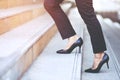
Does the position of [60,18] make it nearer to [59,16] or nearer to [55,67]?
[59,16]

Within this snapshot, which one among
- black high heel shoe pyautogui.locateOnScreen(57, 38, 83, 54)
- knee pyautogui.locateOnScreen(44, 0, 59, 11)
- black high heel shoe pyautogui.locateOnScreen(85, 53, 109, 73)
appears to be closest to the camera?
black high heel shoe pyautogui.locateOnScreen(85, 53, 109, 73)

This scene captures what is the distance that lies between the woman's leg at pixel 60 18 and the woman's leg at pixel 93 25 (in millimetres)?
270

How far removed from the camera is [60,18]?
2422 mm

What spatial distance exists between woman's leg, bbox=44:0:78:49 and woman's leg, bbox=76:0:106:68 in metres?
0.27

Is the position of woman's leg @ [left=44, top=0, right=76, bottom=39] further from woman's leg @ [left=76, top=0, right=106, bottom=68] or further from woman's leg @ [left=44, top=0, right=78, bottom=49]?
woman's leg @ [left=76, top=0, right=106, bottom=68]

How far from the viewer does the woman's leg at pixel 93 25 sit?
211 cm

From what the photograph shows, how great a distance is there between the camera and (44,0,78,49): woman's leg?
7.72 ft

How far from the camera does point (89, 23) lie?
6.97 feet

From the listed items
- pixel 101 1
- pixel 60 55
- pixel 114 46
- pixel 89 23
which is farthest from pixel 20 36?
pixel 101 1

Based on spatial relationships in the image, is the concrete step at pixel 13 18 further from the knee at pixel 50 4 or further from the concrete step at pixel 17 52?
the knee at pixel 50 4

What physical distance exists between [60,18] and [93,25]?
1.18 ft

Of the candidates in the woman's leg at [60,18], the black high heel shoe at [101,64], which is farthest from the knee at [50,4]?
the black high heel shoe at [101,64]

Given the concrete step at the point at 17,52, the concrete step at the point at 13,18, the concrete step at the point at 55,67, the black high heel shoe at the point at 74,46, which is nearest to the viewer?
the concrete step at the point at 17,52

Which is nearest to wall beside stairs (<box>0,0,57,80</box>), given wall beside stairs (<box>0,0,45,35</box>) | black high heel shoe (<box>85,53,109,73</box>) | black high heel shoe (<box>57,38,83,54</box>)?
wall beside stairs (<box>0,0,45,35</box>)
